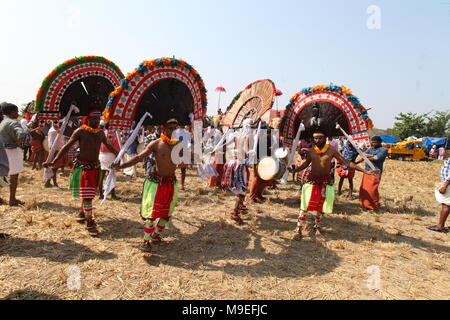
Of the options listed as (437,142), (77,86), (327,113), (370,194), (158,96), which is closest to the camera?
(158,96)

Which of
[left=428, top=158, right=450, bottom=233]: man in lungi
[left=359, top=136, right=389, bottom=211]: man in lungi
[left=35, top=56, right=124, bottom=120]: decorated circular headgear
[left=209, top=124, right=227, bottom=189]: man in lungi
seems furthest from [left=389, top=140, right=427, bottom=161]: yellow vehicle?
[left=35, top=56, right=124, bottom=120]: decorated circular headgear

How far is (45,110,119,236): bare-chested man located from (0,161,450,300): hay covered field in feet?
1.58

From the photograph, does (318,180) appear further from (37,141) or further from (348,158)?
(37,141)

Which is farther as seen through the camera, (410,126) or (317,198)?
(410,126)

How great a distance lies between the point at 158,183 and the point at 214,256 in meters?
1.45

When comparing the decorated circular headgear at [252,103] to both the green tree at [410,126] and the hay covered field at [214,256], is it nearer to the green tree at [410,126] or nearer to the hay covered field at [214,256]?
the hay covered field at [214,256]

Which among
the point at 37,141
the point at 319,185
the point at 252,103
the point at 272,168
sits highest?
the point at 252,103


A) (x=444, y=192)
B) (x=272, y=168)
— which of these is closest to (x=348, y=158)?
(x=444, y=192)

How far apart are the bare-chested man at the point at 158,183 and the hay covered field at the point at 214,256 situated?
579mm

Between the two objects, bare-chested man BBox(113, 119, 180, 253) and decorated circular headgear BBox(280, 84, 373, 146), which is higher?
decorated circular headgear BBox(280, 84, 373, 146)

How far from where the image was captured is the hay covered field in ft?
10.8

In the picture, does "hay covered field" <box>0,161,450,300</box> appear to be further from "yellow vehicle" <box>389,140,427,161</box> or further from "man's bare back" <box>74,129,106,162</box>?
"yellow vehicle" <box>389,140,427,161</box>

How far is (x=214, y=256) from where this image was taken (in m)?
4.23

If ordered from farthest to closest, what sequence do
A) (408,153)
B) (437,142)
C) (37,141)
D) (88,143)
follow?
(437,142)
(408,153)
(37,141)
(88,143)
